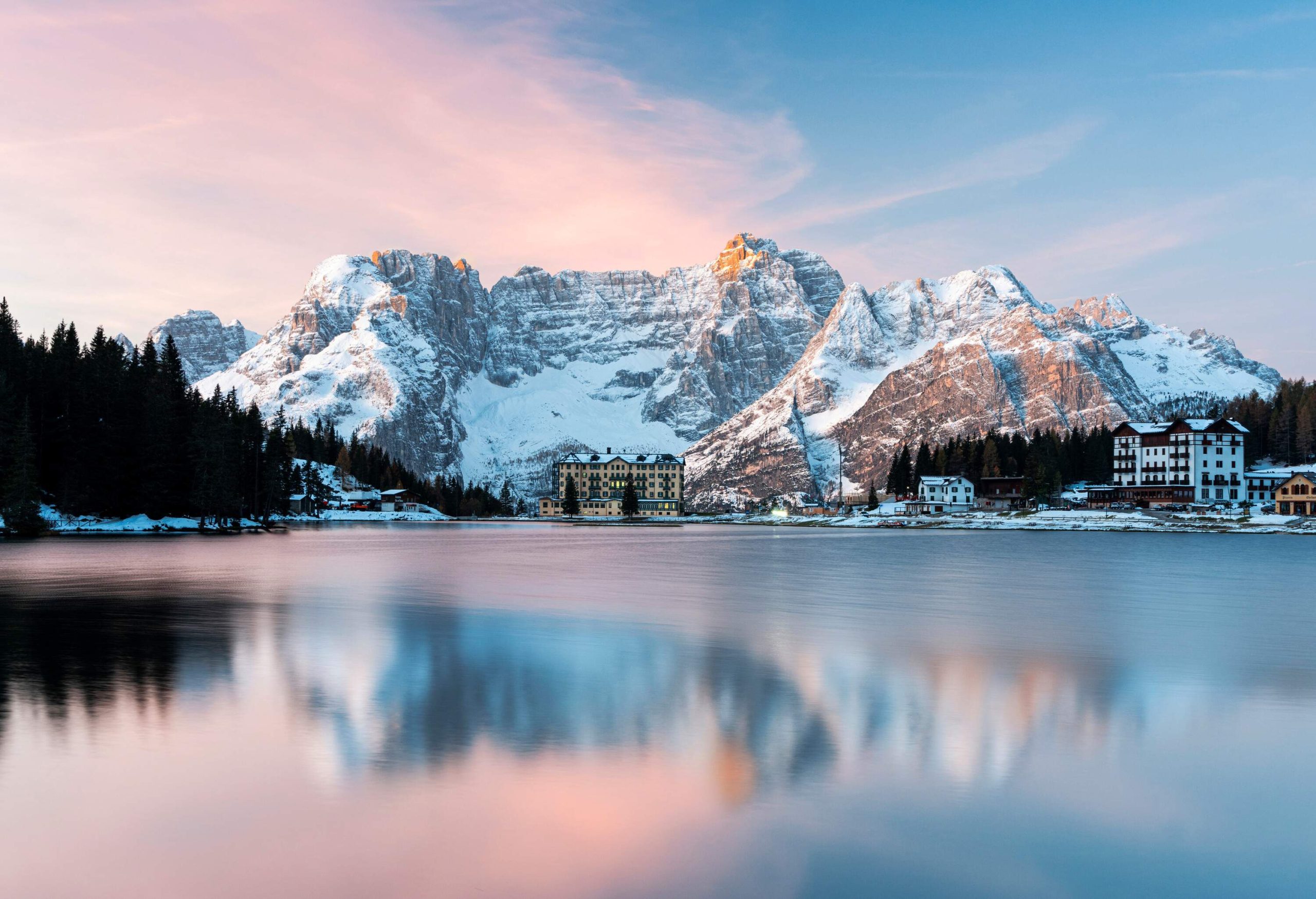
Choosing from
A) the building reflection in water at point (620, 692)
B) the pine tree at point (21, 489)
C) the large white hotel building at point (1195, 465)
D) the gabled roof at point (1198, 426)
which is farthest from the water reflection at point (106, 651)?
the gabled roof at point (1198, 426)

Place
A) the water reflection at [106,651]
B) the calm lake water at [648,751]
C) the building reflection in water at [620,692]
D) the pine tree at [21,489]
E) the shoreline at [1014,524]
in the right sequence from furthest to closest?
1. the shoreline at [1014,524]
2. the pine tree at [21,489]
3. the water reflection at [106,651]
4. the building reflection in water at [620,692]
5. the calm lake water at [648,751]

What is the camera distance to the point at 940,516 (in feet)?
618

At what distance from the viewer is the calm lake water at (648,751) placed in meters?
11.6

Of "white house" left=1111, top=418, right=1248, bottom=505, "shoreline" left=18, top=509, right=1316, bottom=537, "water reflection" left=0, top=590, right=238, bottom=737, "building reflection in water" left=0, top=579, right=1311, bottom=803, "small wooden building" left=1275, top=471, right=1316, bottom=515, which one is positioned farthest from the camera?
"white house" left=1111, top=418, right=1248, bottom=505

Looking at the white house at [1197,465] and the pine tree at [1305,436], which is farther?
the pine tree at [1305,436]

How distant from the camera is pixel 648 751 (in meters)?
16.9

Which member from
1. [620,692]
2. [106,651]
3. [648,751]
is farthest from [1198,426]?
[106,651]

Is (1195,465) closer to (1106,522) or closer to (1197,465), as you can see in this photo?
(1197,465)

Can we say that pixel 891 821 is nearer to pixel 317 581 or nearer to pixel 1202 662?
pixel 1202 662

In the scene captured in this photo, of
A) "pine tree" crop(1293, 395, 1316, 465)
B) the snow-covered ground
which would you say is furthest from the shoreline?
"pine tree" crop(1293, 395, 1316, 465)

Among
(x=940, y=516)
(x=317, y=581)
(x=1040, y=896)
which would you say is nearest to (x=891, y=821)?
(x=1040, y=896)

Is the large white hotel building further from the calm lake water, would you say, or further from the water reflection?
the water reflection

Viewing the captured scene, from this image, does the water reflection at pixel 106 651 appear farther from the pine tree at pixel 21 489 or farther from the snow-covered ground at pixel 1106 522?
the snow-covered ground at pixel 1106 522

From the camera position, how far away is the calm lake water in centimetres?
1162
